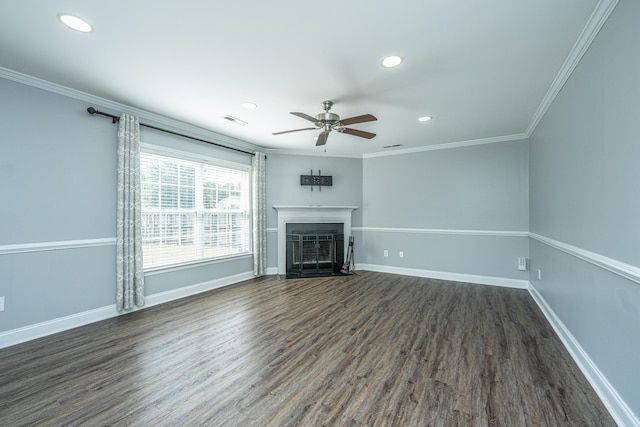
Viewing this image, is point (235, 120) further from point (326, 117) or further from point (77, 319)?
point (77, 319)

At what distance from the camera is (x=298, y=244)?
5.48 m

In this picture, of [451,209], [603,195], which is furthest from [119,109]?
[451,209]

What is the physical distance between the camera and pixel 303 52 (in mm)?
2164

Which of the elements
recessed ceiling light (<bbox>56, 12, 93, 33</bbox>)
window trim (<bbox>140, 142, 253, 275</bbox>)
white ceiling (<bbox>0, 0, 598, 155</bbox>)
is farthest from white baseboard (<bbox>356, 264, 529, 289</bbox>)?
recessed ceiling light (<bbox>56, 12, 93, 33</bbox>)

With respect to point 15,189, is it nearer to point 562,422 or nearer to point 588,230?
point 562,422

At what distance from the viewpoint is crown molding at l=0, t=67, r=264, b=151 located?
2.58 metres

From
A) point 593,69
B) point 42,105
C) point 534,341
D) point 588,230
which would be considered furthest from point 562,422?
point 42,105

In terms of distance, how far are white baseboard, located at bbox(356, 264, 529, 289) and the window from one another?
282 cm

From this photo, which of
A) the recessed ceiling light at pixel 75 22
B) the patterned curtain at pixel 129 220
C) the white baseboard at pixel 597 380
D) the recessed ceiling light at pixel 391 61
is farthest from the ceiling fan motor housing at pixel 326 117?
the white baseboard at pixel 597 380

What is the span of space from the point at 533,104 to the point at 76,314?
586 cm

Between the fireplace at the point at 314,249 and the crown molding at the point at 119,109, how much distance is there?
2.00 meters

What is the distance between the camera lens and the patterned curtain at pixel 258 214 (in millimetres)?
5039

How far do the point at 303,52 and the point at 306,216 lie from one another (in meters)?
3.62

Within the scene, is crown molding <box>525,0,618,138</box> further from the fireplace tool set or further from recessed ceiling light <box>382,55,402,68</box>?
the fireplace tool set
